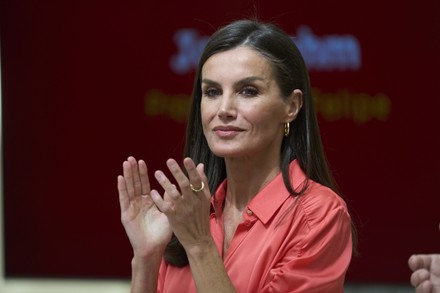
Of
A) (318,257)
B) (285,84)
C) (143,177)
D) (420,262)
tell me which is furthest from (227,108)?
(420,262)

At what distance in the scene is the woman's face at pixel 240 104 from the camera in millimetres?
2449

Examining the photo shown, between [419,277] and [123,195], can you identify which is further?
[123,195]

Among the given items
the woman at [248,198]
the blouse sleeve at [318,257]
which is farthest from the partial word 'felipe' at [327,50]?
the blouse sleeve at [318,257]

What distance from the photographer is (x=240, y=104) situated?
2457 mm

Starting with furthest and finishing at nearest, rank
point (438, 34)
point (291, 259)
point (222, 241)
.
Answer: point (438, 34) < point (222, 241) < point (291, 259)

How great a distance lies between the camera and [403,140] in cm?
479

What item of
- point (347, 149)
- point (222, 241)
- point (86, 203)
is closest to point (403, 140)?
point (347, 149)

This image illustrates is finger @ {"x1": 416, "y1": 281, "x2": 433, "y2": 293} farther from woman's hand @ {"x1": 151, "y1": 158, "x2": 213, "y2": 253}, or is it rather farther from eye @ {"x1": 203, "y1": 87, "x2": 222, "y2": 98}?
eye @ {"x1": 203, "y1": 87, "x2": 222, "y2": 98}

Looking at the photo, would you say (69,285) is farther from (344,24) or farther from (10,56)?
(344,24)

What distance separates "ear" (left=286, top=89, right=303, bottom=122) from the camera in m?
2.55

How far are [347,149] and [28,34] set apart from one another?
182cm

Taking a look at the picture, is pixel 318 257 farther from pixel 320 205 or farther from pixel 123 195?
pixel 123 195

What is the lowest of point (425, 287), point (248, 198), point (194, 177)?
A: point (425, 287)

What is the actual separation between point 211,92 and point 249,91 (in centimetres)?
12
